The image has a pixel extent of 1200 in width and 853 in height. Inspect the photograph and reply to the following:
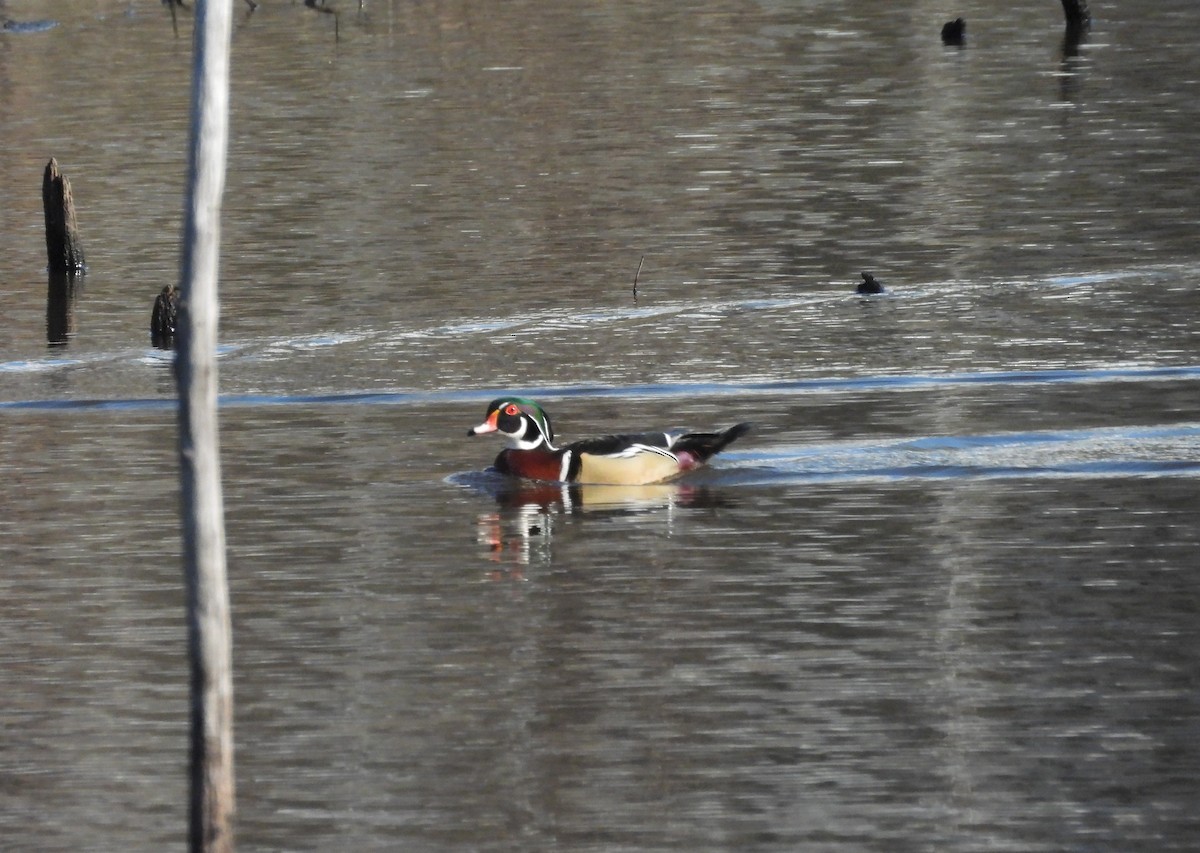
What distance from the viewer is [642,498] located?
17.5 meters

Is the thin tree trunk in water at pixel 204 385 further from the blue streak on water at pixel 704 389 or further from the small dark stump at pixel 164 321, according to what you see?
the small dark stump at pixel 164 321

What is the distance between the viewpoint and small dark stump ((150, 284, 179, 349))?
23939 mm

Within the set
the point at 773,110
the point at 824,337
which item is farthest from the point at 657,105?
the point at 824,337

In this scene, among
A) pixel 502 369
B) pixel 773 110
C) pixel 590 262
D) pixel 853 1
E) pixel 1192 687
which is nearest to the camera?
pixel 1192 687

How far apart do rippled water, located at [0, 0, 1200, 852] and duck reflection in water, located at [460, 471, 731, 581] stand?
5cm

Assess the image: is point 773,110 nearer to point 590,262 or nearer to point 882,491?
point 590,262

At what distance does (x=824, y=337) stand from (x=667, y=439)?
20.3 feet

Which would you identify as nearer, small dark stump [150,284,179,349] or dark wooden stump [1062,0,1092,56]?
small dark stump [150,284,179,349]

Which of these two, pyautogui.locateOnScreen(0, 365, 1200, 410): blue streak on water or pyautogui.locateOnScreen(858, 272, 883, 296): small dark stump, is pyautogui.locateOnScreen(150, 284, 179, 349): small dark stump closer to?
pyautogui.locateOnScreen(0, 365, 1200, 410): blue streak on water

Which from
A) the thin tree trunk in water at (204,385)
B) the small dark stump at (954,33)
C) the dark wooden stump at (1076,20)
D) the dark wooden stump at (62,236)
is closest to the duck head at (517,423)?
the thin tree trunk in water at (204,385)

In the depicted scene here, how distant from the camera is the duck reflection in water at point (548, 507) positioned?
52.9ft

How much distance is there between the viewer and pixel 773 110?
4197cm

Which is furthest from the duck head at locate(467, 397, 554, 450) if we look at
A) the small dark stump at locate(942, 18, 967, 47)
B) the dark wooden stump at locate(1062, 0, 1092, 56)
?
the dark wooden stump at locate(1062, 0, 1092, 56)

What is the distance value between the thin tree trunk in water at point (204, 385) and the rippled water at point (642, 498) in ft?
6.77
